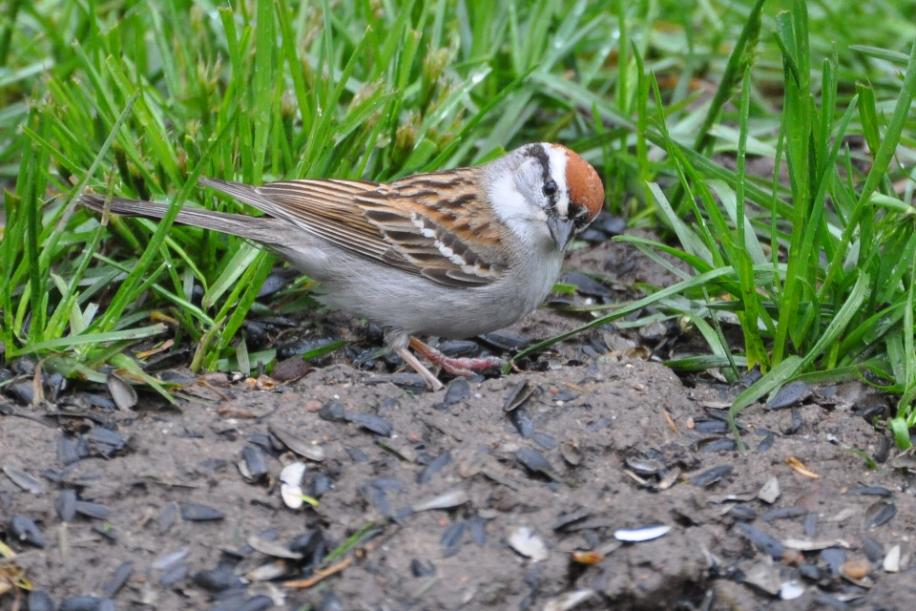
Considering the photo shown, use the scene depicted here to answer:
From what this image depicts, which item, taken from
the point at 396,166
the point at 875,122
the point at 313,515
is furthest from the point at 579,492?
the point at 396,166

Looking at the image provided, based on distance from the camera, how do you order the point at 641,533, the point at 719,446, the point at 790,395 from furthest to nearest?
1. the point at 790,395
2. the point at 719,446
3. the point at 641,533

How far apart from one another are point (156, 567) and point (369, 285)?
5.03 ft

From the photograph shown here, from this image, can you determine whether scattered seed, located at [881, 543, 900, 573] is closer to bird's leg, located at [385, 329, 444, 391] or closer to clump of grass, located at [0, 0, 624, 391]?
bird's leg, located at [385, 329, 444, 391]

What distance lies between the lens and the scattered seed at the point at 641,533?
355cm

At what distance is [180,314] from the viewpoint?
181 inches

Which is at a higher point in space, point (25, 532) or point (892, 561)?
point (892, 561)

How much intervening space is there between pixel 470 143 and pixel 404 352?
1.39 m

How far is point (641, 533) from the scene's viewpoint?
3.57 metres

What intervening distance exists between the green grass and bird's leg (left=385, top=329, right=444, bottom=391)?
0.42 meters

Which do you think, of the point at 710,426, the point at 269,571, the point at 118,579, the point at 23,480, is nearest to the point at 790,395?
the point at 710,426

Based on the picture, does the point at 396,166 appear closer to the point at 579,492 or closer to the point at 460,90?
the point at 460,90

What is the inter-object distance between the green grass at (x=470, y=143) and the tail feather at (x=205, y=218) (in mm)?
104

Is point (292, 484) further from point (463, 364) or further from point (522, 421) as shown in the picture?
point (463, 364)

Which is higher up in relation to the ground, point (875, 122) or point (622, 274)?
point (875, 122)
